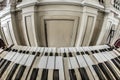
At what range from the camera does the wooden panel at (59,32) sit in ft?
5.55

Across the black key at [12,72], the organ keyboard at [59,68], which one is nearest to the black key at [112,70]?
the organ keyboard at [59,68]

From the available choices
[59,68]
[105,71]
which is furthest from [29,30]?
[105,71]

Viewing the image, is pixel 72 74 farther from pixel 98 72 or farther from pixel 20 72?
pixel 20 72

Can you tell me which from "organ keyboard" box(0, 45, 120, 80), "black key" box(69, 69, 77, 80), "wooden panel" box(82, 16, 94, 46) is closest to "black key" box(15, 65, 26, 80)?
"organ keyboard" box(0, 45, 120, 80)

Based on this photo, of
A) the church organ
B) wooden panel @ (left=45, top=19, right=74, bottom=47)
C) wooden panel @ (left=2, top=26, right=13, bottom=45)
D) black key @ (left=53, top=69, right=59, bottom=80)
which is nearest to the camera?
black key @ (left=53, top=69, right=59, bottom=80)

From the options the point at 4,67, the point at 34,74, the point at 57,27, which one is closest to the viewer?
the point at 34,74

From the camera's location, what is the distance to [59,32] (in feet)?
5.73

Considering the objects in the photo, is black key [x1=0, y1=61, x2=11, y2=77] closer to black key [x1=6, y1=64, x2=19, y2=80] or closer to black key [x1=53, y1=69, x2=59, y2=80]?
black key [x1=6, y1=64, x2=19, y2=80]

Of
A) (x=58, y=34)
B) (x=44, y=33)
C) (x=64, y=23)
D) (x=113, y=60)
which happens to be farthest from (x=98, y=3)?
(x=113, y=60)

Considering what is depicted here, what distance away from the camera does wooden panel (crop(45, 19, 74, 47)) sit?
1.69 metres

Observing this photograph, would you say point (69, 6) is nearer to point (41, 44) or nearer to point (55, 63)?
point (41, 44)

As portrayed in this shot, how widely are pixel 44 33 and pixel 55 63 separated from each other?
929mm

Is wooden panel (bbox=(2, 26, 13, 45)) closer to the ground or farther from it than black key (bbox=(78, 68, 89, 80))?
closer to the ground

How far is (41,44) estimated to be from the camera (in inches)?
71.4
